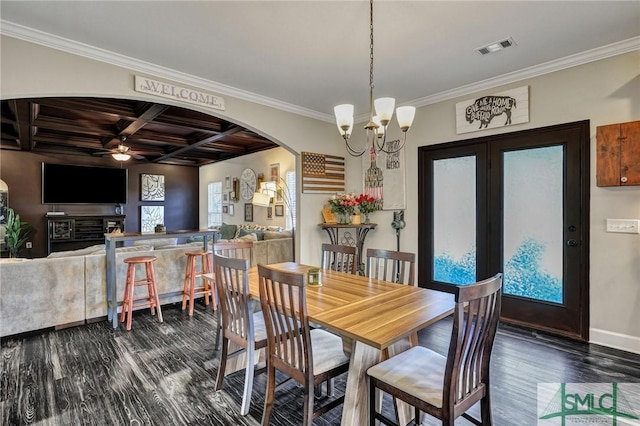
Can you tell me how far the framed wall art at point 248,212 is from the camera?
7715 millimetres

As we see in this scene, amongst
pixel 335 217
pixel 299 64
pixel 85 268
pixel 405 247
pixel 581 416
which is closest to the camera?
pixel 581 416

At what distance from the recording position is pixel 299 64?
10.5 feet

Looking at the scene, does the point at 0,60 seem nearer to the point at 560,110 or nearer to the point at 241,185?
the point at 560,110

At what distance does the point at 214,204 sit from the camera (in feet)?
30.2

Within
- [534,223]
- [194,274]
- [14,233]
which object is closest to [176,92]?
[194,274]

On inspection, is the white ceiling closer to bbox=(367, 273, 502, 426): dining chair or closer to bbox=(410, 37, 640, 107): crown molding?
bbox=(410, 37, 640, 107): crown molding

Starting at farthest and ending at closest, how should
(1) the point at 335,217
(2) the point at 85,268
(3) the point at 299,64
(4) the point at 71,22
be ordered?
(1) the point at 335,217 < (2) the point at 85,268 < (3) the point at 299,64 < (4) the point at 71,22

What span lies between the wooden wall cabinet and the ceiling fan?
22.3 ft

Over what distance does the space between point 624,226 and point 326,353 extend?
9.81ft

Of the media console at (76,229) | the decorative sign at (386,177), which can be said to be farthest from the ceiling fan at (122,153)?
the decorative sign at (386,177)

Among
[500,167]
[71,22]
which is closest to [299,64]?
[71,22]

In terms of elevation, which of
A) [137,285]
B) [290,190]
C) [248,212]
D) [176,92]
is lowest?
[137,285]

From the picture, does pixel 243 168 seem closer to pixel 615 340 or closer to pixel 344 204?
pixel 344 204

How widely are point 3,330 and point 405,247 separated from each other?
4585 mm
